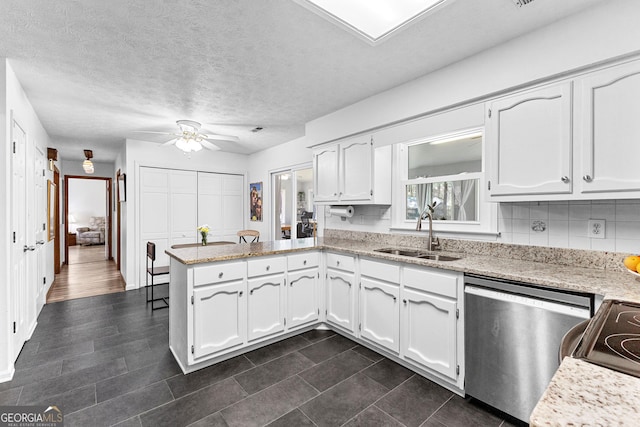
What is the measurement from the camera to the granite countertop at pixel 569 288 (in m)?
0.49

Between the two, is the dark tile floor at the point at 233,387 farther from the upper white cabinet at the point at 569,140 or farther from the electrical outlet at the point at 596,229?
the upper white cabinet at the point at 569,140

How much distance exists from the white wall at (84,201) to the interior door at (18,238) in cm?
935

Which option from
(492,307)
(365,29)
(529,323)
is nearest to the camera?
(529,323)

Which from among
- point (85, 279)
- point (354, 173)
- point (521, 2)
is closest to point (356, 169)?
point (354, 173)

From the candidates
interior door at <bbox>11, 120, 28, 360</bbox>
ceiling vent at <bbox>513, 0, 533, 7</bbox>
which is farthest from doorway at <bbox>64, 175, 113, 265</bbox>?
ceiling vent at <bbox>513, 0, 533, 7</bbox>

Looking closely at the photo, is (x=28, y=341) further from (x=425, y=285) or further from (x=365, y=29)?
(x=365, y=29)

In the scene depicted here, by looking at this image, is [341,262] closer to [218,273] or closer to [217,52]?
[218,273]

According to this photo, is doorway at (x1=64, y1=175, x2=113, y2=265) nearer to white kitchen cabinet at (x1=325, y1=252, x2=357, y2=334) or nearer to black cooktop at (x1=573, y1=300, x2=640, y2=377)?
white kitchen cabinet at (x1=325, y1=252, x2=357, y2=334)

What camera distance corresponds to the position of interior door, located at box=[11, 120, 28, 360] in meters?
2.37

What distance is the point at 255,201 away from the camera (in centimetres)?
581

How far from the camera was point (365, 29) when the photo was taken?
6.23ft

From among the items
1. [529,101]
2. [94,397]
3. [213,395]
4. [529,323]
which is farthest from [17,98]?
[529,323]

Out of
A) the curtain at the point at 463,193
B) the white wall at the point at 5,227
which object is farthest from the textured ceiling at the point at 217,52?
the curtain at the point at 463,193

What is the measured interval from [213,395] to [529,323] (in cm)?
203
